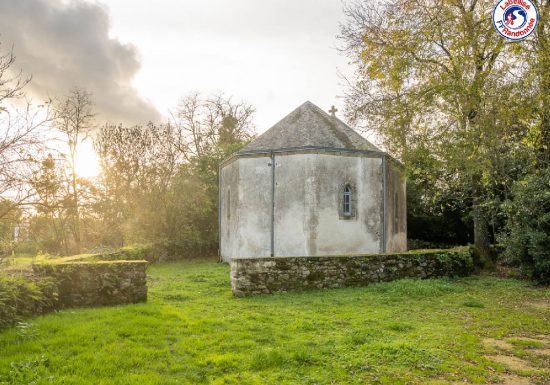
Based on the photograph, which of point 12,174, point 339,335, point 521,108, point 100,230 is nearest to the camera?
point 12,174

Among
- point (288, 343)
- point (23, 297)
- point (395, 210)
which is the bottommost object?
point (288, 343)

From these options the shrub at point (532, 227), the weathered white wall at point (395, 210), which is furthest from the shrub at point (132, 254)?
the shrub at point (532, 227)

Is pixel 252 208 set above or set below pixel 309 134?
below

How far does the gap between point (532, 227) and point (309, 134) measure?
1012cm

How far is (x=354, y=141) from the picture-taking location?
20516 millimetres

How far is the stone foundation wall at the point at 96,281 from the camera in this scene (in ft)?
32.5

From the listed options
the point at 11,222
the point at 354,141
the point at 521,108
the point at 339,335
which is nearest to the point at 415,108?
the point at 521,108

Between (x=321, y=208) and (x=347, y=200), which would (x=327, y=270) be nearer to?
(x=321, y=208)

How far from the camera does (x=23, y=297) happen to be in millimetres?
8539

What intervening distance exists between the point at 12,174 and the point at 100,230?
70.1 ft

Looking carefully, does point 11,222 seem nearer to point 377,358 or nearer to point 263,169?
point 377,358

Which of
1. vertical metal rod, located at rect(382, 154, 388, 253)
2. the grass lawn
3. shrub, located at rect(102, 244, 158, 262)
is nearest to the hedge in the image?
the grass lawn

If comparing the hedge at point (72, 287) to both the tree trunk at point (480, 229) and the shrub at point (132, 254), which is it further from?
the tree trunk at point (480, 229)

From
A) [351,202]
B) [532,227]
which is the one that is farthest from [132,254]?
[532,227]
